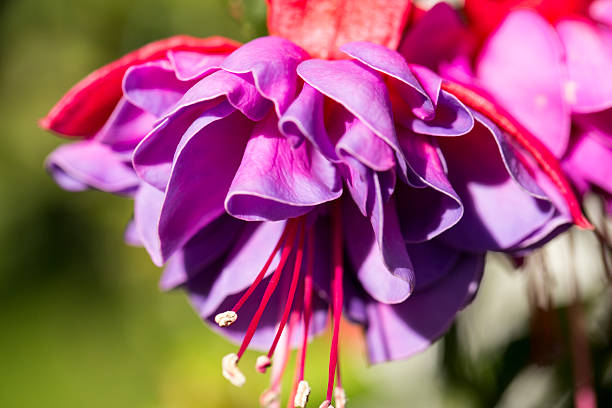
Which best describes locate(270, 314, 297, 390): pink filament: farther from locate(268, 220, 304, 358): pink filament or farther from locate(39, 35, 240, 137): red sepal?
locate(39, 35, 240, 137): red sepal

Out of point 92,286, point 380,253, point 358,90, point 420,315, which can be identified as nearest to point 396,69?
point 358,90

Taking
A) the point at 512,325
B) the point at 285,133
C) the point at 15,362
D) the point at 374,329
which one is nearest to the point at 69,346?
the point at 15,362

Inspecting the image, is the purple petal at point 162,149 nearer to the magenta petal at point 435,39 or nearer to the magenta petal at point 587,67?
the magenta petal at point 435,39

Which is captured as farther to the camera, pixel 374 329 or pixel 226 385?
pixel 226 385

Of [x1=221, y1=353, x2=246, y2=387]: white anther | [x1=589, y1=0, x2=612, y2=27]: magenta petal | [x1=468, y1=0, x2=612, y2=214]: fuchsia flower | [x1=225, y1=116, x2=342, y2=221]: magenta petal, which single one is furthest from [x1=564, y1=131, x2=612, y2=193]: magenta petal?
[x1=221, y1=353, x2=246, y2=387]: white anther

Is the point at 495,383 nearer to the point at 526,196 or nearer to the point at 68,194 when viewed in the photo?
the point at 526,196

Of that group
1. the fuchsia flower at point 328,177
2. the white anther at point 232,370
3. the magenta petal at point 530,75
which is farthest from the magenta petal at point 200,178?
the magenta petal at point 530,75
